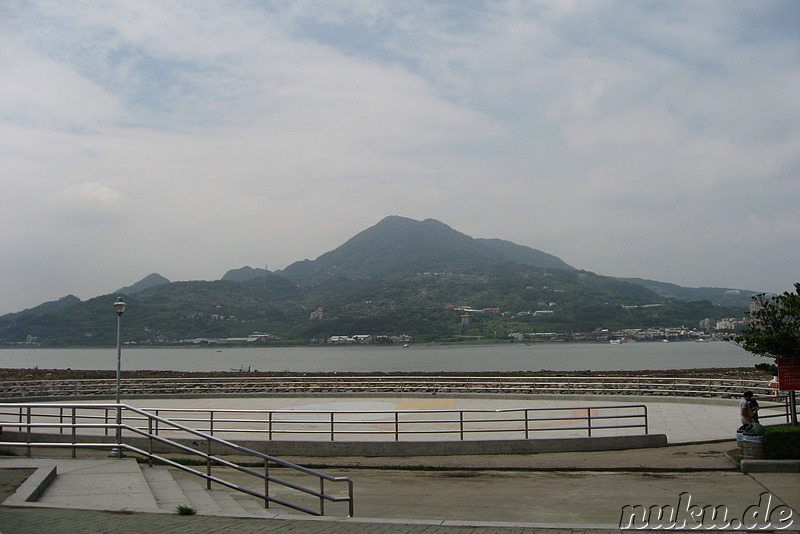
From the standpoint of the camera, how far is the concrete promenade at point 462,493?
29.7 ft

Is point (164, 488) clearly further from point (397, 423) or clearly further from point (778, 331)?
Answer: point (778, 331)

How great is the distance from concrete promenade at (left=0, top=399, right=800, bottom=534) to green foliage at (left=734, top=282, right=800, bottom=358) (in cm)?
243

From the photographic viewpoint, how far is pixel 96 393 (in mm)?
36406

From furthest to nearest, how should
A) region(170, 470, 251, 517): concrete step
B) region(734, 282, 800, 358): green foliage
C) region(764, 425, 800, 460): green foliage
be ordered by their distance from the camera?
region(734, 282, 800, 358): green foliage < region(764, 425, 800, 460): green foliage < region(170, 470, 251, 517): concrete step

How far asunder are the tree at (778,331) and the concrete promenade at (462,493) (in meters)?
2.38

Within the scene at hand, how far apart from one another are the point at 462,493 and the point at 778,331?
815cm

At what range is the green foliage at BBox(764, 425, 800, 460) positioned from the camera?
14.0m

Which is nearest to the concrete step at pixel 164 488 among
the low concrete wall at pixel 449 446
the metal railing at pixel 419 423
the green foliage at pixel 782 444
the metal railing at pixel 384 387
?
the metal railing at pixel 419 423

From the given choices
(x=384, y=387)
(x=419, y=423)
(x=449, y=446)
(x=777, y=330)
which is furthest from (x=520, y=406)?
(x=777, y=330)

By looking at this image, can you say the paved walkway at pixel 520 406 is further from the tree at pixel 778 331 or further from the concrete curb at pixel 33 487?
the concrete curb at pixel 33 487

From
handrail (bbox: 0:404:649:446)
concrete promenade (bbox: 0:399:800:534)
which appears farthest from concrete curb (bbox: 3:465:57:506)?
handrail (bbox: 0:404:649:446)

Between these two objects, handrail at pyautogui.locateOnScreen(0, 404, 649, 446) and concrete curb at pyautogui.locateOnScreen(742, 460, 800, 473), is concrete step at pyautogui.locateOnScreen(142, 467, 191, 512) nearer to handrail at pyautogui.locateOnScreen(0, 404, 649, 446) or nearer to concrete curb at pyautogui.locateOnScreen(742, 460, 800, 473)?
handrail at pyautogui.locateOnScreen(0, 404, 649, 446)

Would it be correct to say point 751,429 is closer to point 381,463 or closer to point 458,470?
point 458,470

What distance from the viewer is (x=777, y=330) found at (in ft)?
54.2
